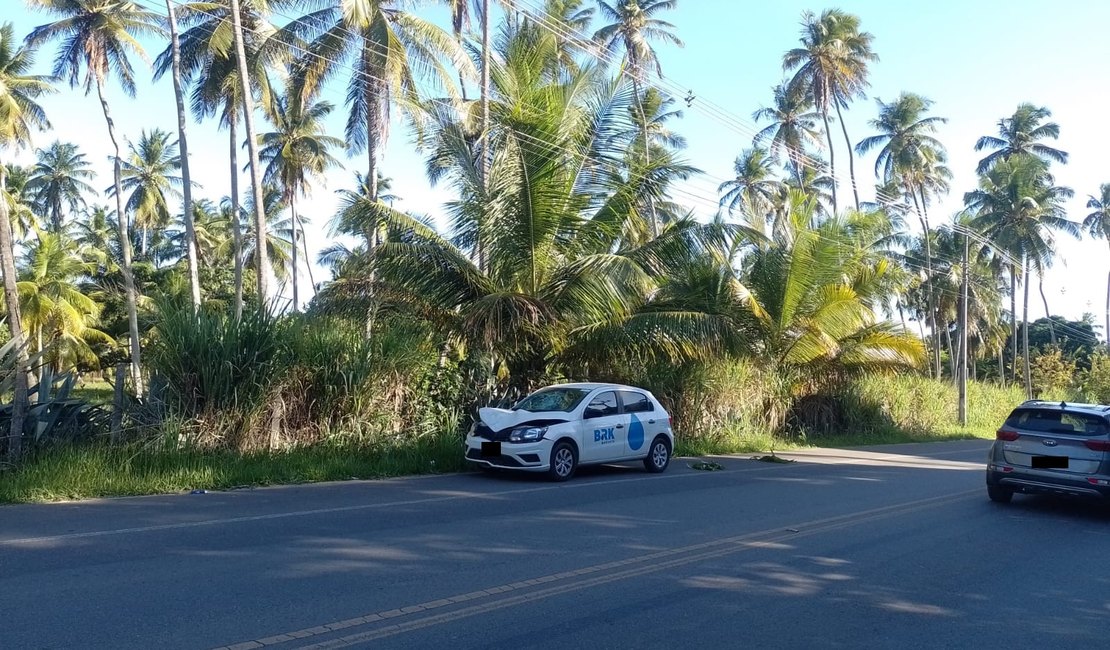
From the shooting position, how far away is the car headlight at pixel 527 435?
13305 mm

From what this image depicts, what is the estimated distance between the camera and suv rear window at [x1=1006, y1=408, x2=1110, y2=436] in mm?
11523

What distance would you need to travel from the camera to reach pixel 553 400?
48.1 feet

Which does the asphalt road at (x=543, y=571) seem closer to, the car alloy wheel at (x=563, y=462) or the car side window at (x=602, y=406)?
the car alloy wheel at (x=563, y=462)

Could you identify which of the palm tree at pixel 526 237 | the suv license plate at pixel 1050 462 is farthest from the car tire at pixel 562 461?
the suv license plate at pixel 1050 462

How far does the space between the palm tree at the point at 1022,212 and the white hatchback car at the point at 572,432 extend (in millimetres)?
36136

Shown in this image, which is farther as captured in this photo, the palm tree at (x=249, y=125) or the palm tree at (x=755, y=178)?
the palm tree at (x=755, y=178)

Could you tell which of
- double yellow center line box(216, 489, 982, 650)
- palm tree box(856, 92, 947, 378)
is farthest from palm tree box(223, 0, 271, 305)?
palm tree box(856, 92, 947, 378)

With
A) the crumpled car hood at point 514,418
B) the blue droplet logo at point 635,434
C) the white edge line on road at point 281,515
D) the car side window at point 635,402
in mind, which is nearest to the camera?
the white edge line on road at point 281,515

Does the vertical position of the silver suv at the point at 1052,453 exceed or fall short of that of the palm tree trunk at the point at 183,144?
it falls short

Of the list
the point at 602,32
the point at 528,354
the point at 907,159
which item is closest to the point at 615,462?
the point at 528,354

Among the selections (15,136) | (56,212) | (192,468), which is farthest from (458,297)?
Answer: (56,212)

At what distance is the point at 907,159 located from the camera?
4603 cm

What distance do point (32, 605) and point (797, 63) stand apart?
43.5 meters

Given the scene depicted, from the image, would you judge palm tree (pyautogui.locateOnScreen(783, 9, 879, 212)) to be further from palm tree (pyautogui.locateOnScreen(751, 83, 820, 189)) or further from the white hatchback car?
the white hatchback car
